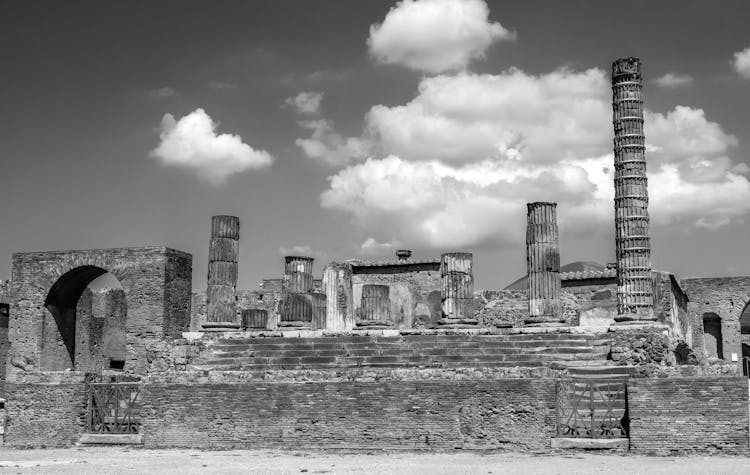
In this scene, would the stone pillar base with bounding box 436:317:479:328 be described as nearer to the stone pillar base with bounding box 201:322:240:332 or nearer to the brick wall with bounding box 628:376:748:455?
the stone pillar base with bounding box 201:322:240:332

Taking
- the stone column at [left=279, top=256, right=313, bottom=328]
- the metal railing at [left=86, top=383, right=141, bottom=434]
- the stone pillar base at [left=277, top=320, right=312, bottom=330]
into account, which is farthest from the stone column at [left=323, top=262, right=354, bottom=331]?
the metal railing at [left=86, top=383, right=141, bottom=434]

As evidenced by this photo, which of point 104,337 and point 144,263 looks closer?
point 144,263

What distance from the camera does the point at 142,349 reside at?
935 inches

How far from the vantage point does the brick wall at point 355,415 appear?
11.8 meters

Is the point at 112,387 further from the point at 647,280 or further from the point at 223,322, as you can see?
the point at 647,280

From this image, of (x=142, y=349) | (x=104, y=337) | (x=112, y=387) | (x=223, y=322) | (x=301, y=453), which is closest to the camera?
(x=301, y=453)

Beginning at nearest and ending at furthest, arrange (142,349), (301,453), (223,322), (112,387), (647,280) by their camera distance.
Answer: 1. (301,453)
2. (112,387)
3. (647,280)
4. (223,322)
5. (142,349)

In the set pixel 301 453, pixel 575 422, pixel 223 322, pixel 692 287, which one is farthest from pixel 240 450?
pixel 692 287

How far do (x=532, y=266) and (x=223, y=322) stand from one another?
6.73m

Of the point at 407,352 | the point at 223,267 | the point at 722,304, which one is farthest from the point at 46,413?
the point at 722,304

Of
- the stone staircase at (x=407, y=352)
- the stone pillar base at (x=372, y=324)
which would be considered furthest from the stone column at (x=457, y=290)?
the stone staircase at (x=407, y=352)

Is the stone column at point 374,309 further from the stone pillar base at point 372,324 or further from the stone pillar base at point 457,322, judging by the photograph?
the stone pillar base at point 457,322

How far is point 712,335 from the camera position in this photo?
1318 inches

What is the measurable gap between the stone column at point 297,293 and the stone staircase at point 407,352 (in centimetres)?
293
